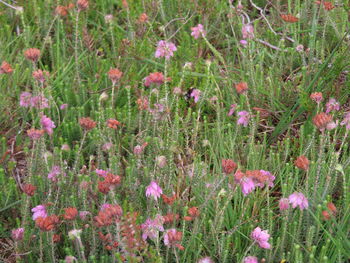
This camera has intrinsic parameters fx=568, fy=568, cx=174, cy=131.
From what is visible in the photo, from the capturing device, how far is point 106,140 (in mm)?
2600

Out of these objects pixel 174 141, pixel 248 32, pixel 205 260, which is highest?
pixel 248 32

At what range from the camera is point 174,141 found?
229 cm

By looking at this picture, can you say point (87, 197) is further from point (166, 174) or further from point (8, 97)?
point (8, 97)

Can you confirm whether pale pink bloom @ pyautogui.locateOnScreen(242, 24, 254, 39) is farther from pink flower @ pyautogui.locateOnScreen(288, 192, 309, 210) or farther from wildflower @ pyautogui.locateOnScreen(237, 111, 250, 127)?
pink flower @ pyautogui.locateOnScreen(288, 192, 309, 210)

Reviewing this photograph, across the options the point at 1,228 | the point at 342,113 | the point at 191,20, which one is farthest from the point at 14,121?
the point at 342,113

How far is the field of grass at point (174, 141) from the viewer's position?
2.04m

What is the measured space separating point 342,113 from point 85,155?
128cm

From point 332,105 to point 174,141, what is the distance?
2.66 ft

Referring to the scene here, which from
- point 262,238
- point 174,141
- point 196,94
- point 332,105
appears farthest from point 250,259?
point 196,94

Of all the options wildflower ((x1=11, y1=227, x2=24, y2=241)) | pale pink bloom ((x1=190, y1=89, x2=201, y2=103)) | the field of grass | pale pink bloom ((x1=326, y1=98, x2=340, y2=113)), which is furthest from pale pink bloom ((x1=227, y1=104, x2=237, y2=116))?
wildflower ((x1=11, y1=227, x2=24, y2=241))

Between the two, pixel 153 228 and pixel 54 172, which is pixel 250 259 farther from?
pixel 54 172

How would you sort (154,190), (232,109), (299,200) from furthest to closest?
(232,109), (154,190), (299,200)

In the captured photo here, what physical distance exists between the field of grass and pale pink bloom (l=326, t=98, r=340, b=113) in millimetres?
11

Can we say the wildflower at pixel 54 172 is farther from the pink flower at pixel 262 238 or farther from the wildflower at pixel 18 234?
the pink flower at pixel 262 238
